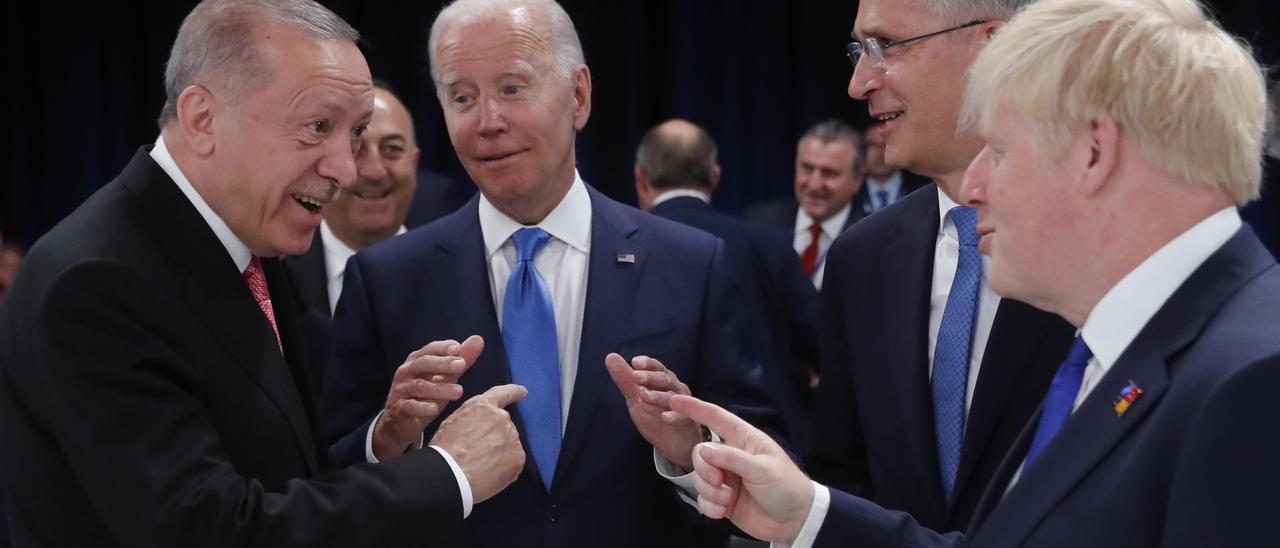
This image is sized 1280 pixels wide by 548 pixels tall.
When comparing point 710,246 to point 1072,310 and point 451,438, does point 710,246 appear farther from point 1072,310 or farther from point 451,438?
point 1072,310

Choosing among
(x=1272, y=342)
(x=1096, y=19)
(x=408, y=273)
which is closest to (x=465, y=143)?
(x=408, y=273)

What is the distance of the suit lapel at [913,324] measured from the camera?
222 centimetres

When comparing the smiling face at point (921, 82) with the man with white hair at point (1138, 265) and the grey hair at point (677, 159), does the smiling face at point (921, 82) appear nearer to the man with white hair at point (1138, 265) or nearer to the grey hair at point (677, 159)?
the man with white hair at point (1138, 265)

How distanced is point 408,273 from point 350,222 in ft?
5.25

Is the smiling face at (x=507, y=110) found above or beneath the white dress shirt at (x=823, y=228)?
above

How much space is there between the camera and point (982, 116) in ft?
5.52

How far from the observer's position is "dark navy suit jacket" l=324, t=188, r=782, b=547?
2.39m

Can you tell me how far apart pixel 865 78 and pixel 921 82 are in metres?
0.10

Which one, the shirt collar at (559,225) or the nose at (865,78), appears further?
the shirt collar at (559,225)

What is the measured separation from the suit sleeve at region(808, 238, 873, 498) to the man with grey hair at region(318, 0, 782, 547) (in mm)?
111

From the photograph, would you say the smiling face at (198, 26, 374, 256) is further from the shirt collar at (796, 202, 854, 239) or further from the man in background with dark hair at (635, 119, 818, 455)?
the shirt collar at (796, 202, 854, 239)

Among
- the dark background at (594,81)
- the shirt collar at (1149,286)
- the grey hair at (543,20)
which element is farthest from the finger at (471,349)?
the dark background at (594,81)

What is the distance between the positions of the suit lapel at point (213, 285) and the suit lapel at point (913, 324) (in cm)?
97

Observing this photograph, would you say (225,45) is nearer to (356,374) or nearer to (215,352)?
(215,352)
